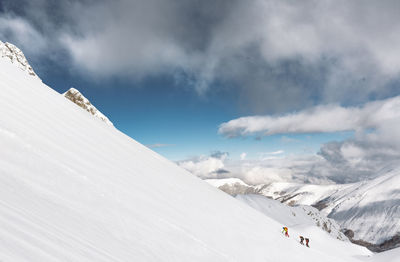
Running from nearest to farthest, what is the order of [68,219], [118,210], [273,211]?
[68,219] < [118,210] < [273,211]

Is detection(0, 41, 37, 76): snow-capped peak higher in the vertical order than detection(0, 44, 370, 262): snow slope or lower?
higher

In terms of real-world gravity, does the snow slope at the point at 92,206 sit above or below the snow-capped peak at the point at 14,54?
below

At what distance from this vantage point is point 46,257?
3.04 metres

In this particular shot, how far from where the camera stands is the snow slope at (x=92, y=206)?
13.4 feet

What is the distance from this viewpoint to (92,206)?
6766mm

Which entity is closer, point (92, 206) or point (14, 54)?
point (92, 206)

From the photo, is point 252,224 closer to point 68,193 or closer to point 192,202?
point 192,202

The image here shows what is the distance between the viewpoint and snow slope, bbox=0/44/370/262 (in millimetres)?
4078

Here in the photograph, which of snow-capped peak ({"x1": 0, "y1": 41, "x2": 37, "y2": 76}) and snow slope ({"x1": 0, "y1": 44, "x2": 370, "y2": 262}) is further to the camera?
snow-capped peak ({"x1": 0, "y1": 41, "x2": 37, "y2": 76})

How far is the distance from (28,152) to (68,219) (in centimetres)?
378

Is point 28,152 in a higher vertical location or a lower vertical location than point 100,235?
higher

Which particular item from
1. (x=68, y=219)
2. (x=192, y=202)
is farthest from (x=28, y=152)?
(x=192, y=202)

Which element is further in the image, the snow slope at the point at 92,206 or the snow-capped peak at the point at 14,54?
the snow-capped peak at the point at 14,54

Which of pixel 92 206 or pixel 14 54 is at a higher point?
pixel 14 54
